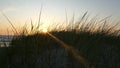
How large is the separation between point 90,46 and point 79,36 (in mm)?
464

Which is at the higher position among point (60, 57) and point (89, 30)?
point (89, 30)

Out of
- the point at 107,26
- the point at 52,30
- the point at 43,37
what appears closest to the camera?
the point at 43,37

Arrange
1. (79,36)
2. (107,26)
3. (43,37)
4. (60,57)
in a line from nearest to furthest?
1. (60,57)
2. (79,36)
3. (43,37)
4. (107,26)

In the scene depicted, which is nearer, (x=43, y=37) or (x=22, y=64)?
(x=22, y=64)

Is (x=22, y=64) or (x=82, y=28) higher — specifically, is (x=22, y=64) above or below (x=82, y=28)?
below

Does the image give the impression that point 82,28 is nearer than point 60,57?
No

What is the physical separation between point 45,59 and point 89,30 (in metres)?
1.42

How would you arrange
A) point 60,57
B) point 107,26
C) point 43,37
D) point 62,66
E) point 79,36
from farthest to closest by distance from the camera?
point 107,26, point 43,37, point 79,36, point 60,57, point 62,66

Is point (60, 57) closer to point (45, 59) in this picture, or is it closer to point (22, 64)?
point (45, 59)

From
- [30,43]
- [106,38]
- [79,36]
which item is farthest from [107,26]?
[30,43]

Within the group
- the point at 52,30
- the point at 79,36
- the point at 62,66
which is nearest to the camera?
the point at 62,66

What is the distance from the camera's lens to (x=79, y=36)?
4051 mm

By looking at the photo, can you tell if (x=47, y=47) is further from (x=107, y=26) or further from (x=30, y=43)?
(x=107, y=26)

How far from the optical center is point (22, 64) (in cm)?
354
